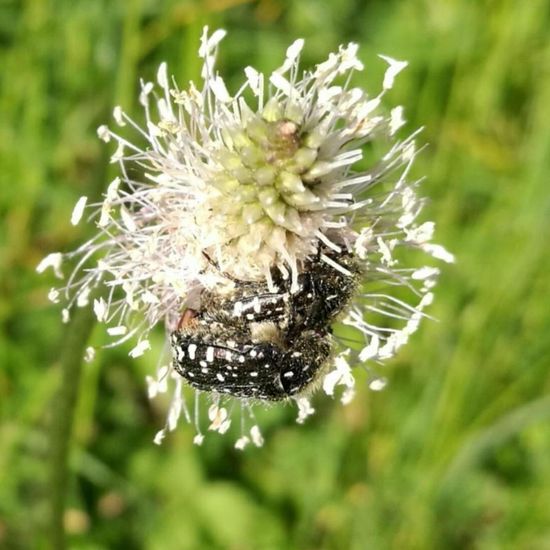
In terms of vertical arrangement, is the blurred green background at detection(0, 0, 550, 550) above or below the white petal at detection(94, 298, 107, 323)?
above

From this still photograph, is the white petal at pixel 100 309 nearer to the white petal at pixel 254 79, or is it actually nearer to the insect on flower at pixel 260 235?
the insect on flower at pixel 260 235

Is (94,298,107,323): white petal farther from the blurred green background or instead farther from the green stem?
the blurred green background

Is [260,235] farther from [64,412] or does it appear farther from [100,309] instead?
[64,412]

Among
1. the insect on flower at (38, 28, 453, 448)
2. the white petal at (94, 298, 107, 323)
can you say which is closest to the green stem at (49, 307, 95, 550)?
the insect on flower at (38, 28, 453, 448)

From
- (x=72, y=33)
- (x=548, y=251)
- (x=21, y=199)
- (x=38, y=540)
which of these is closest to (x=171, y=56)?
(x=72, y=33)

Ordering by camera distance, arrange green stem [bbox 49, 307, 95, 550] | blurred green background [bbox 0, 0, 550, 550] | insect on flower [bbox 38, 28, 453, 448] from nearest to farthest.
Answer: insect on flower [bbox 38, 28, 453, 448] < green stem [bbox 49, 307, 95, 550] < blurred green background [bbox 0, 0, 550, 550]

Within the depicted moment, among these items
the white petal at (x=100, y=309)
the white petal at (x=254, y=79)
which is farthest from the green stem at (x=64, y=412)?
the white petal at (x=254, y=79)

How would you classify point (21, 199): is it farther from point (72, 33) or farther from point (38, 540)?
point (38, 540)
